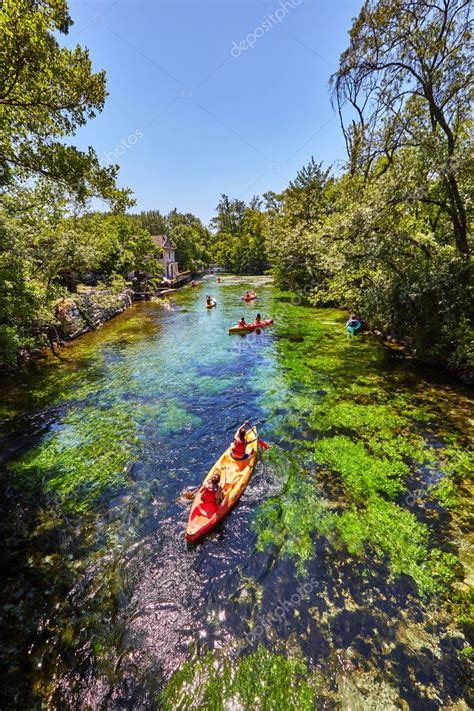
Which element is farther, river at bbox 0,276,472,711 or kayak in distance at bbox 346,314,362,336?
kayak in distance at bbox 346,314,362,336

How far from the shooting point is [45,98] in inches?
324

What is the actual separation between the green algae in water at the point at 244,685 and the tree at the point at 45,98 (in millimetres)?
11551

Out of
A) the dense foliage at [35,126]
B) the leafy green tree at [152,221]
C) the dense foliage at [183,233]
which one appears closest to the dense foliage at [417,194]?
the dense foliage at [35,126]

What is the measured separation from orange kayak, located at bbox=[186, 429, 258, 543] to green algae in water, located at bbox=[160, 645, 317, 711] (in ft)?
6.66

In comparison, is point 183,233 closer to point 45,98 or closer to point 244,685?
point 45,98

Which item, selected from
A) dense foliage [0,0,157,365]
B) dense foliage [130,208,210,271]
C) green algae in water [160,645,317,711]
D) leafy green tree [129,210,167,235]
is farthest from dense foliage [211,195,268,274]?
green algae in water [160,645,317,711]

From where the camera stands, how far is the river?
4324 millimetres

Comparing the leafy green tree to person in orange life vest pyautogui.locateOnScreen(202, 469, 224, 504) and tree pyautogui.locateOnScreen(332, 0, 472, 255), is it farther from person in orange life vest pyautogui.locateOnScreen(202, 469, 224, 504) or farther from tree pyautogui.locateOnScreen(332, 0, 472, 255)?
A: person in orange life vest pyautogui.locateOnScreen(202, 469, 224, 504)

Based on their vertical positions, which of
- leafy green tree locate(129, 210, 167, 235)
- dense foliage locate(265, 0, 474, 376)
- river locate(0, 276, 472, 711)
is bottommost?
river locate(0, 276, 472, 711)

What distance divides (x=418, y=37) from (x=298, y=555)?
1740cm

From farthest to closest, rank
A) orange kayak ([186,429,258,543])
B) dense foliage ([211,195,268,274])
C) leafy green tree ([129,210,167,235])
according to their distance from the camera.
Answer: leafy green tree ([129,210,167,235]) → dense foliage ([211,195,268,274]) → orange kayak ([186,429,258,543])

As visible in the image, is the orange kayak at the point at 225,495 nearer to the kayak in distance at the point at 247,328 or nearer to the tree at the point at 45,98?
the tree at the point at 45,98

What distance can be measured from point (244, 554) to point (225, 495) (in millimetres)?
1273

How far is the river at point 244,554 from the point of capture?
4324mm
